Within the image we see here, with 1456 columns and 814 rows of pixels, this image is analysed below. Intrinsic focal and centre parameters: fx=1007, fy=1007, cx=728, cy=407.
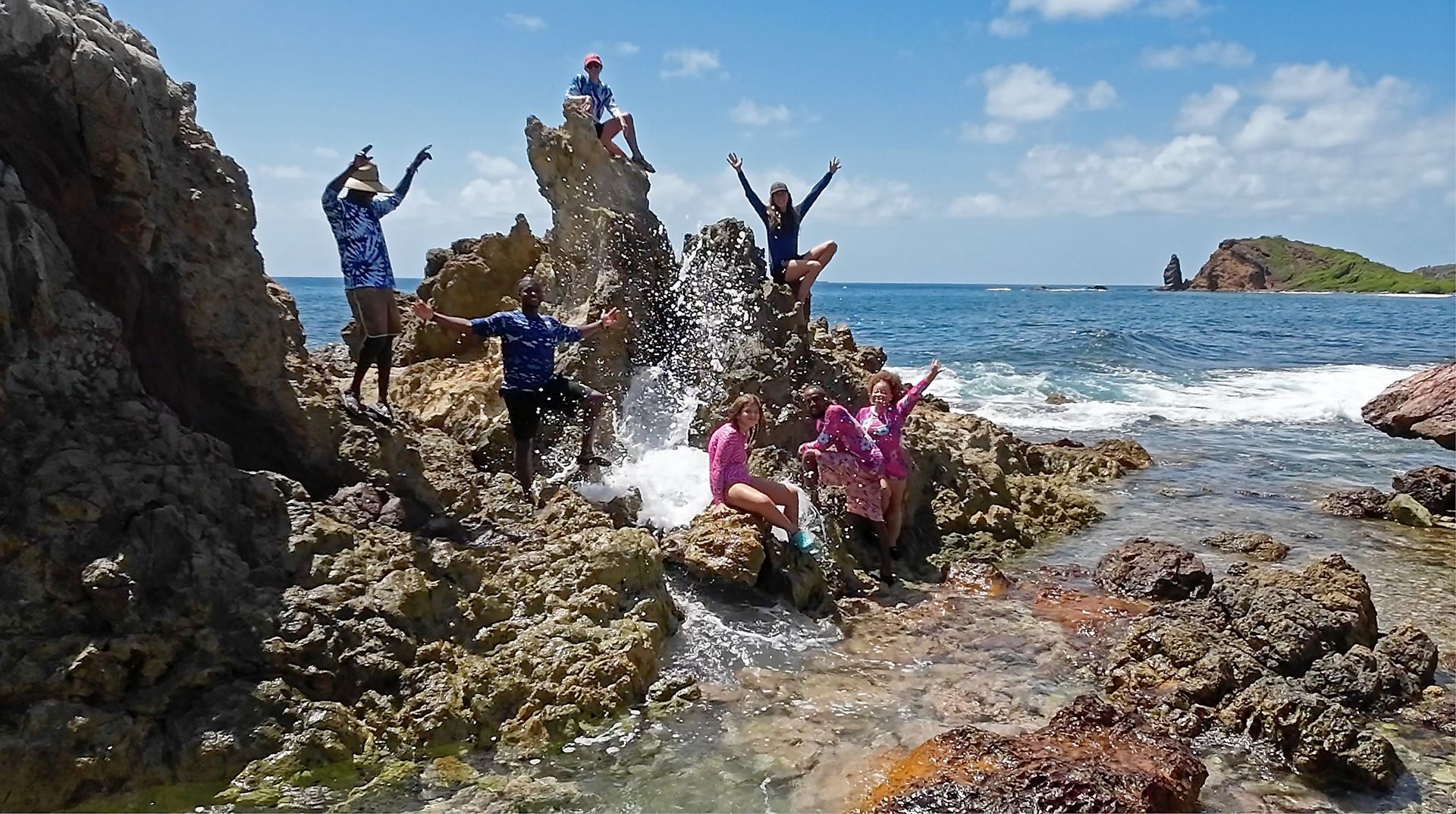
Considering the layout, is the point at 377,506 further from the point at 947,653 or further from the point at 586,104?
the point at 586,104

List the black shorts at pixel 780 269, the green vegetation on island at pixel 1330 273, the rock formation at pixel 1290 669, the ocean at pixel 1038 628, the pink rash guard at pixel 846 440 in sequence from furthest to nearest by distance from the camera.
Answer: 1. the green vegetation on island at pixel 1330 273
2. the black shorts at pixel 780 269
3. the pink rash guard at pixel 846 440
4. the rock formation at pixel 1290 669
5. the ocean at pixel 1038 628

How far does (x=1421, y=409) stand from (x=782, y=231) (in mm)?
14619

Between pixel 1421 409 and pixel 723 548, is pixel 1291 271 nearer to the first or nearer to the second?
pixel 1421 409

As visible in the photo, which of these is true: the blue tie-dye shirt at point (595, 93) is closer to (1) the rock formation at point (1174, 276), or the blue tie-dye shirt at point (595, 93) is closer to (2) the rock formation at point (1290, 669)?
(2) the rock formation at point (1290, 669)

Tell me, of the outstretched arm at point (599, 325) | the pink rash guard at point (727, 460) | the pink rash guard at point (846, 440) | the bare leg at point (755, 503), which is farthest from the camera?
the pink rash guard at point (846, 440)

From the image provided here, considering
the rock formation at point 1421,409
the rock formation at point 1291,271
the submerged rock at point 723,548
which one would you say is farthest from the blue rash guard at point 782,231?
the rock formation at point 1291,271

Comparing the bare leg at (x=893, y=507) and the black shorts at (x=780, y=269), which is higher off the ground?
the black shorts at (x=780, y=269)

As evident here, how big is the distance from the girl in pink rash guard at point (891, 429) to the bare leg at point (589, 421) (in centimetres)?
254

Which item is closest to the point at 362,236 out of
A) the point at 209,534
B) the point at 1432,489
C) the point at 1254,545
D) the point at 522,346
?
the point at 522,346

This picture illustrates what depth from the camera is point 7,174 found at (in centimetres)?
525

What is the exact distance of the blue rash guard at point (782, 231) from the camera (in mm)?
11344

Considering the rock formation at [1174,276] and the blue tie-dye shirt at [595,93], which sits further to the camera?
the rock formation at [1174,276]

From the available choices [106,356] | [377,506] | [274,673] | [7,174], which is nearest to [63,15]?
[7,174]

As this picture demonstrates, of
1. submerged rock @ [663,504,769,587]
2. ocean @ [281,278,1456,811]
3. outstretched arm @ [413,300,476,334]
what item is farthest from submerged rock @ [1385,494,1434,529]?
outstretched arm @ [413,300,476,334]
